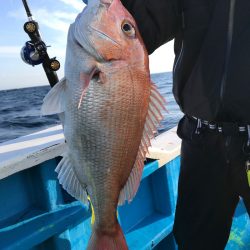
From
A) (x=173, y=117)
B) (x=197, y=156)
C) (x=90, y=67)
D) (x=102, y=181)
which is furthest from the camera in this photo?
(x=173, y=117)

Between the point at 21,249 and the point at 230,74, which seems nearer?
the point at 230,74

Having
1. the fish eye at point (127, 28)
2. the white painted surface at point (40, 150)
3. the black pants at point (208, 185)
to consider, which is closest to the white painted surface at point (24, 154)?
the white painted surface at point (40, 150)

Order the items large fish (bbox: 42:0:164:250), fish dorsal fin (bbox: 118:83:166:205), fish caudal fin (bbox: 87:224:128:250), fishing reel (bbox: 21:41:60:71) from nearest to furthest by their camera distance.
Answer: large fish (bbox: 42:0:164:250) → fish dorsal fin (bbox: 118:83:166:205) → fish caudal fin (bbox: 87:224:128:250) → fishing reel (bbox: 21:41:60:71)

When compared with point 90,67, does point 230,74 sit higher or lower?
lower

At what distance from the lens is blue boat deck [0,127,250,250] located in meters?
2.20

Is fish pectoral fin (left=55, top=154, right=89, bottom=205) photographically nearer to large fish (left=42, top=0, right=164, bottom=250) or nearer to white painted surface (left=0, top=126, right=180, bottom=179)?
large fish (left=42, top=0, right=164, bottom=250)

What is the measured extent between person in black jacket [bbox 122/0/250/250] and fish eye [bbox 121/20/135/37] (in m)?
0.35

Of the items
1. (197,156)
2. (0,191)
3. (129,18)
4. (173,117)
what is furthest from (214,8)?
(173,117)

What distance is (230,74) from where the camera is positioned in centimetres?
194

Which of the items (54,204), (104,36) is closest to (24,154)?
(54,204)

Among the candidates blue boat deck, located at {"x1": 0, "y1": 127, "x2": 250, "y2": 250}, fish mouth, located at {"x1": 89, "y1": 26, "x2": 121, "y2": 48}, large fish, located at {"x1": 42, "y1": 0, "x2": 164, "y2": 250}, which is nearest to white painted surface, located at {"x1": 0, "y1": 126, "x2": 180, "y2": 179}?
blue boat deck, located at {"x1": 0, "y1": 127, "x2": 250, "y2": 250}

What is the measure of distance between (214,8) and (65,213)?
161 cm

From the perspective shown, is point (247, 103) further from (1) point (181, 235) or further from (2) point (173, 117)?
(2) point (173, 117)

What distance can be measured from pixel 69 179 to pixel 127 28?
0.73 m
